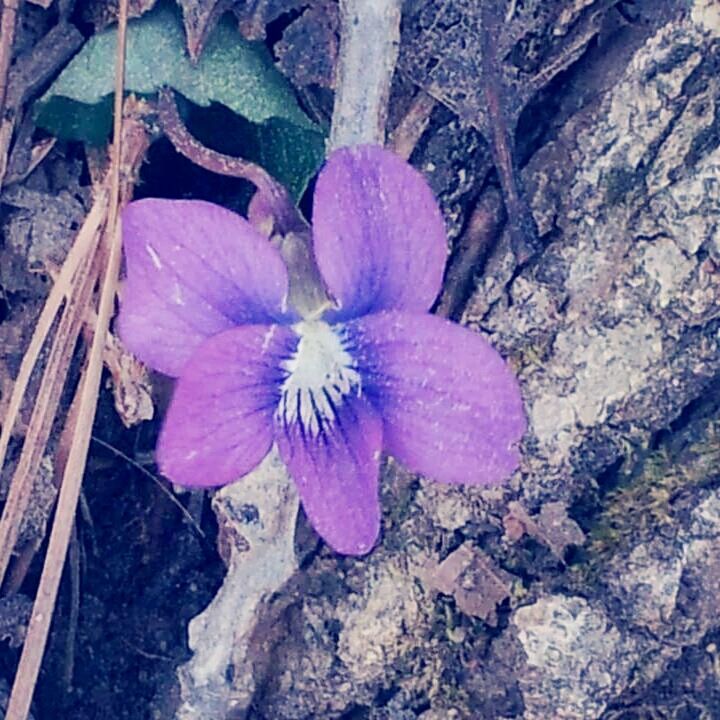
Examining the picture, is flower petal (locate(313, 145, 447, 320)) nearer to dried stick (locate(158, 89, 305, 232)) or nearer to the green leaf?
dried stick (locate(158, 89, 305, 232))

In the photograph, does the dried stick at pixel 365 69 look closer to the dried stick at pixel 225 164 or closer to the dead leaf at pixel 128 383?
the dried stick at pixel 225 164

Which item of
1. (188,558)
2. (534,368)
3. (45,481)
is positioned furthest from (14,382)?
(534,368)

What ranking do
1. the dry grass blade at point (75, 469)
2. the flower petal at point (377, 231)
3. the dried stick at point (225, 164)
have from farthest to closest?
the dry grass blade at point (75, 469) < the dried stick at point (225, 164) < the flower petal at point (377, 231)

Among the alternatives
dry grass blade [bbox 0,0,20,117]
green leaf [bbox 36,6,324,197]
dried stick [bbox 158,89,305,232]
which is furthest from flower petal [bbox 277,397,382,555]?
dry grass blade [bbox 0,0,20,117]

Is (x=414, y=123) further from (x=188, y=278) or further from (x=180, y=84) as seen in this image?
(x=188, y=278)

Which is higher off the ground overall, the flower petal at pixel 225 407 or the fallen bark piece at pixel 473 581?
the flower petal at pixel 225 407

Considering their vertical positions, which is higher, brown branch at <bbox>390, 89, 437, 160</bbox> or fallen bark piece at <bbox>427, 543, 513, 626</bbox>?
brown branch at <bbox>390, 89, 437, 160</bbox>

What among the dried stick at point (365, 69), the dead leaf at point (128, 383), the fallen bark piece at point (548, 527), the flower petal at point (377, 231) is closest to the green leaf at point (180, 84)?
the dried stick at point (365, 69)
